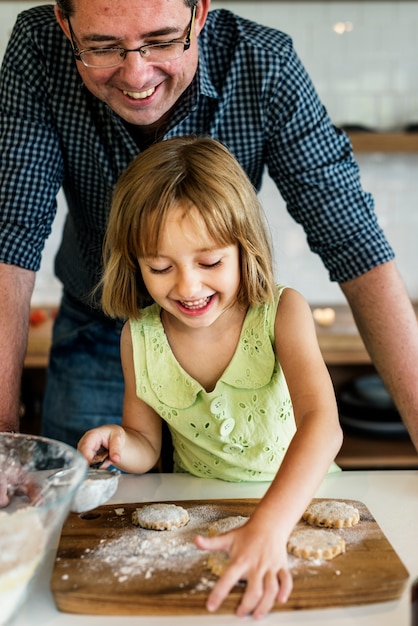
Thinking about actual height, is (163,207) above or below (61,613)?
above

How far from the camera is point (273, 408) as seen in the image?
1458 mm

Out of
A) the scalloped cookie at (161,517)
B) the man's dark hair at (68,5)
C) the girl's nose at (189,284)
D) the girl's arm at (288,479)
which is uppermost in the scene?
the man's dark hair at (68,5)

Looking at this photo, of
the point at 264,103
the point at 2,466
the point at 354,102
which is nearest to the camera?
the point at 2,466

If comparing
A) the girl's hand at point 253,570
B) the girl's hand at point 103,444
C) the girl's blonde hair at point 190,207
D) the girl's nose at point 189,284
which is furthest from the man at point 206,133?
the girl's hand at point 253,570

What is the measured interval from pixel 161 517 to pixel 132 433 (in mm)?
340

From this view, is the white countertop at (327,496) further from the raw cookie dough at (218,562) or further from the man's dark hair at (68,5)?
the man's dark hair at (68,5)

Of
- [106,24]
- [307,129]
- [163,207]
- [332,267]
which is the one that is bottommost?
[332,267]

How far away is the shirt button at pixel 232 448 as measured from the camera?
Result: 1.45m

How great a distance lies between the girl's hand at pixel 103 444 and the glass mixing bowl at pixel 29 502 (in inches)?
5.0

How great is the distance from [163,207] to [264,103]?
0.45 meters

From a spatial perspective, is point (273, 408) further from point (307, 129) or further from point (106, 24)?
point (106, 24)

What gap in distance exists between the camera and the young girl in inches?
50.3

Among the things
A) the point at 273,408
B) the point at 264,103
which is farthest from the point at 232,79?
the point at 273,408

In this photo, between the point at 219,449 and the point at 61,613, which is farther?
the point at 219,449
